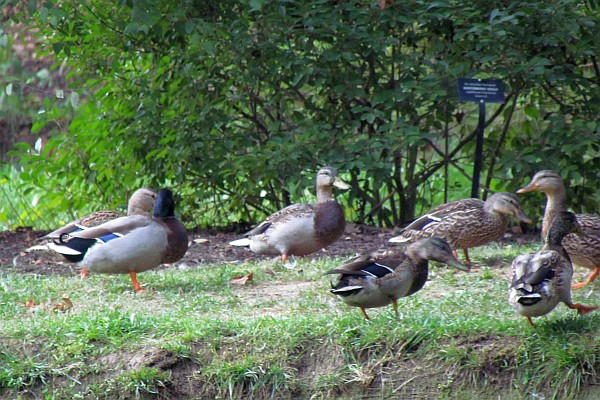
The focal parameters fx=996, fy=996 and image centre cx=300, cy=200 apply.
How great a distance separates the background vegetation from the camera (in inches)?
380

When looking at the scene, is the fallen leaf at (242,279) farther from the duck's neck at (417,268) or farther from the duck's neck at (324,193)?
the duck's neck at (417,268)

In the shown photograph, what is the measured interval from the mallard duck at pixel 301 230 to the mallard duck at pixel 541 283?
10.5 ft

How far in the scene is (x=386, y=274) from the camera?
19.1ft

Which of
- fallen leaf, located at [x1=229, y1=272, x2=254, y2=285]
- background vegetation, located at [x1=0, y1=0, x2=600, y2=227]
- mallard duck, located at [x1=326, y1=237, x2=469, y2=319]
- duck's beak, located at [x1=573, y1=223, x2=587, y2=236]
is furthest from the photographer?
background vegetation, located at [x1=0, y1=0, x2=600, y2=227]

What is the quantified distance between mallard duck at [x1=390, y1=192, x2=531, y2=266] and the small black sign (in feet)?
4.14

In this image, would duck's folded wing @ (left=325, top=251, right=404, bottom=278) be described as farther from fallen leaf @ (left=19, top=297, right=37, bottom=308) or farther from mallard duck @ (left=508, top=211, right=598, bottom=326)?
fallen leaf @ (left=19, top=297, right=37, bottom=308)

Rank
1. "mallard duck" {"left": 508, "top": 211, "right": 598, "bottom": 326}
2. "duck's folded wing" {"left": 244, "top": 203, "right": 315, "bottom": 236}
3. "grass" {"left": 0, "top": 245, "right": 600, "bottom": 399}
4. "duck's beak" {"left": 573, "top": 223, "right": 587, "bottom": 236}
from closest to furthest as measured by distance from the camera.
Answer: "mallard duck" {"left": 508, "top": 211, "right": 598, "bottom": 326}
"grass" {"left": 0, "top": 245, "right": 600, "bottom": 399}
"duck's beak" {"left": 573, "top": 223, "right": 587, "bottom": 236}
"duck's folded wing" {"left": 244, "top": 203, "right": 315, "bottom": 236}

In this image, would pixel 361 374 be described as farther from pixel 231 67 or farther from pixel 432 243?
pixel 231 67

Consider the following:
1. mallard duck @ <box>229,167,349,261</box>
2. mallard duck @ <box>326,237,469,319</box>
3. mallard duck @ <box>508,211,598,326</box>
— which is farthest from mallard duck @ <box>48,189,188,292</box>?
mallard duck @ <box>508,211,598,326</box>

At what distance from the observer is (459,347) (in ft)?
18.2

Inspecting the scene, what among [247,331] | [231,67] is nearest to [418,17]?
[231,67]

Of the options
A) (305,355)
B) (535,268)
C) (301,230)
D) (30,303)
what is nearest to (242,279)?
(301,230)

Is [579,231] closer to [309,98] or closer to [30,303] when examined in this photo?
[30,303]

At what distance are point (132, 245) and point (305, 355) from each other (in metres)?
2.15
